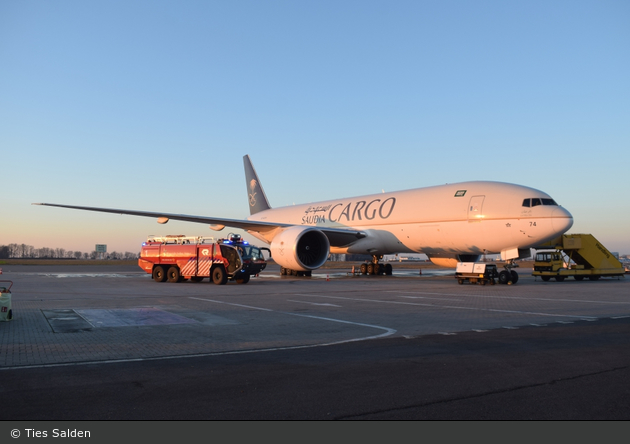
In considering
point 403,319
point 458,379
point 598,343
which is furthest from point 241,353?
point 598,343

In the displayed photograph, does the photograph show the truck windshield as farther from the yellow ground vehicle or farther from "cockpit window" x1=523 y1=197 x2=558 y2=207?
the yellow ground vehicle

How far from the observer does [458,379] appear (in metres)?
5.59

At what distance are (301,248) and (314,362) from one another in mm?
19349

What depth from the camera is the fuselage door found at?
2186 centimetres

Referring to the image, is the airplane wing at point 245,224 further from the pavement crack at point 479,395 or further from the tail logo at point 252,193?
the pavement crack at point 479,395

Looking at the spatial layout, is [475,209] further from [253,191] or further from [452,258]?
[253,191]

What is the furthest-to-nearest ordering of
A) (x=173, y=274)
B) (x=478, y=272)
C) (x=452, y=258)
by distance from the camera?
1. (x=452, y=258)
2. (x=173, y=274)
3. (x=478, y=272)

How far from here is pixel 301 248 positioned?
84.8 feet

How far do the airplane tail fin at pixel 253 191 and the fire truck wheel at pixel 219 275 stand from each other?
17959 millimetres

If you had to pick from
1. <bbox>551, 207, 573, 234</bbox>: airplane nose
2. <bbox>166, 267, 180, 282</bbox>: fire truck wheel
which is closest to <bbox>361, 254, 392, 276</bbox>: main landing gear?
<bbox>551, 207, 573, 234</bbox>: airplane nose

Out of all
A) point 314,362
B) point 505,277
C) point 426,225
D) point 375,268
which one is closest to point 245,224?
point 375,268

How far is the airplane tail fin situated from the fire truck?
51.7ft

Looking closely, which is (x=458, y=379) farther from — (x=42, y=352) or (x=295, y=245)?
(x=295, y=245)
